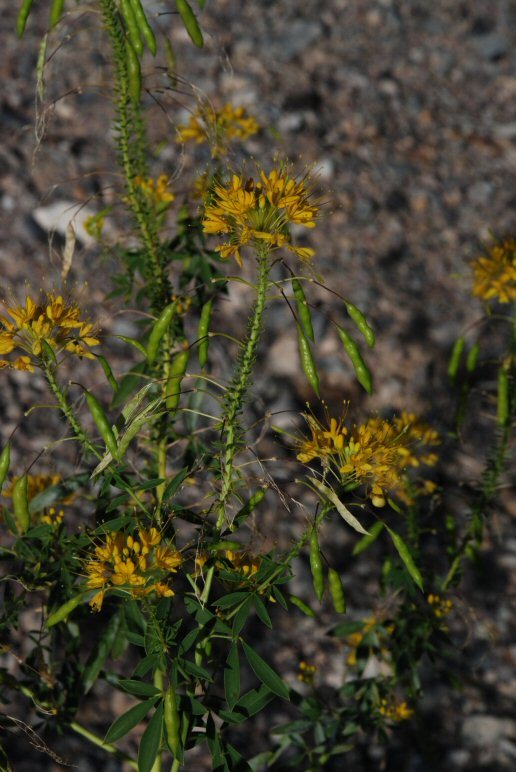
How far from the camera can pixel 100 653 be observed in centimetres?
184

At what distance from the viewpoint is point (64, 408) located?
1.44m

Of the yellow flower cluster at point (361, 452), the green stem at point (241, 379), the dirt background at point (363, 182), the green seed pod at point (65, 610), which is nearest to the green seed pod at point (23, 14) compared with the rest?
the green stem at point (241, 379)

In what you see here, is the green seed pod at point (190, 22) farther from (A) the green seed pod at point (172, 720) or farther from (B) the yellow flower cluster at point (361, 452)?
(A) the green seed pod at point (172, 720)

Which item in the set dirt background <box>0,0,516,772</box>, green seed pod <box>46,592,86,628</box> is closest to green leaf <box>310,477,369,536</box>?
green seed pod <box>46,592,86,628</box>

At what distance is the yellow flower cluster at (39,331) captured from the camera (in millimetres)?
Result: 1382

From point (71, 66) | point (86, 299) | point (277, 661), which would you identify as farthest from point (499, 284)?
point (71, 66)

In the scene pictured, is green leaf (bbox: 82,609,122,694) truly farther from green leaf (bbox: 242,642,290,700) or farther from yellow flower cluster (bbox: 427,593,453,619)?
yellow flower cluster (bbox: 427,593,453,619)

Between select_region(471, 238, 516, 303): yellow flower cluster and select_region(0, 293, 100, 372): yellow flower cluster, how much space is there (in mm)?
1002

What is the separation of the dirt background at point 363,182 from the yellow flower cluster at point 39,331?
128 centimetres

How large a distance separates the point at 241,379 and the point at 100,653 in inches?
30.9

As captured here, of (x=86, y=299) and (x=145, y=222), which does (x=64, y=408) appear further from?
(x=86, y=299)

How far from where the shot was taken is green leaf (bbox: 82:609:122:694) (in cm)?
184

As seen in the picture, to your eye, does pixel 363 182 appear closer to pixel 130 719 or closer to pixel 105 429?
pixel 105 429

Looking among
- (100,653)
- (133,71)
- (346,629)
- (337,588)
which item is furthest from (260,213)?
(346,629)
